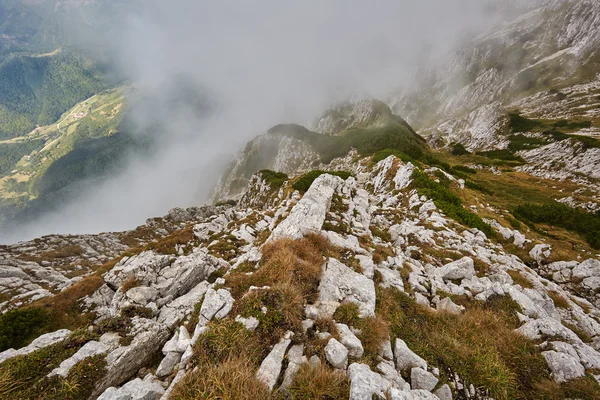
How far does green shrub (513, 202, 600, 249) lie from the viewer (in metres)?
27.0

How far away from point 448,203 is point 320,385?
28.1 m

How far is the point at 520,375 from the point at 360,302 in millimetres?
5337

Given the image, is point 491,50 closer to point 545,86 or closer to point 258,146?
point 545,86

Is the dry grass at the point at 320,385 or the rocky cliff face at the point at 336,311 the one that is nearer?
the dry grass at the point at 320,385

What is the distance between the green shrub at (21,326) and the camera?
14125 millimetres

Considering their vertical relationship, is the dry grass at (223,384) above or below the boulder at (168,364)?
above

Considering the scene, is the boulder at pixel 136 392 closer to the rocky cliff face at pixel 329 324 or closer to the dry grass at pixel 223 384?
the rocky cliff face at pixel 329 324

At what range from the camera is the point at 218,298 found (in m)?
7.81

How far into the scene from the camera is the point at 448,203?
26766 mm

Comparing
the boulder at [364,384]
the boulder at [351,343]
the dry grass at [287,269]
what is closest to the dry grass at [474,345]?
the boulder at [351,343]

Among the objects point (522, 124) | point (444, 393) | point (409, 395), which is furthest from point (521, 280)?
point (522, 124)

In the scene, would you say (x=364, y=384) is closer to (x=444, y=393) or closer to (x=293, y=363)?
(x=293, y=363)

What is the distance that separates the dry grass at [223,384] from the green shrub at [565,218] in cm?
4009

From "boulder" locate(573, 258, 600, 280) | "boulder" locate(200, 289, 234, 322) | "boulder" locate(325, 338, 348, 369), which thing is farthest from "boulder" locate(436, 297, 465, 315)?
"boulder" locate(573, 258, 600, 280)
